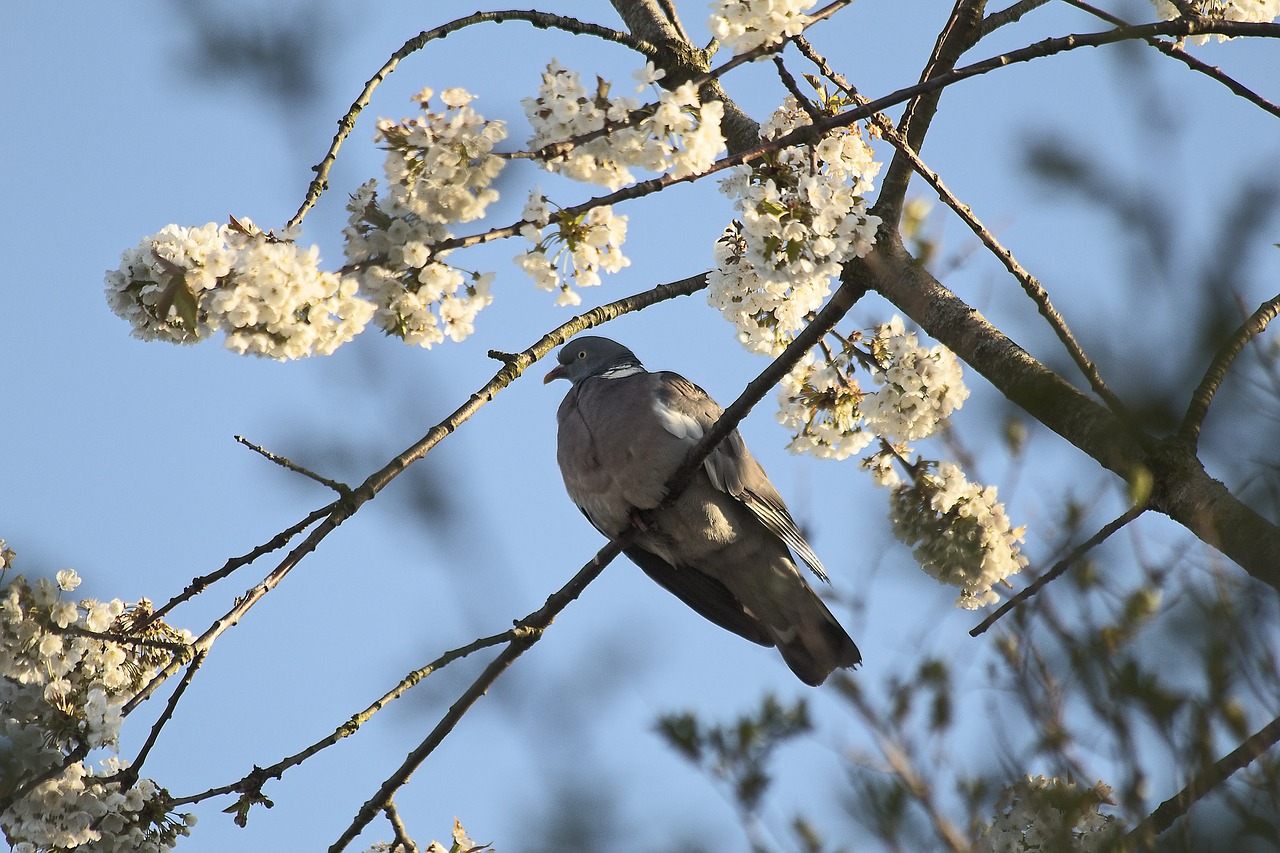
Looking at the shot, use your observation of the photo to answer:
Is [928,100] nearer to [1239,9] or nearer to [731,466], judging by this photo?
[1239,9]

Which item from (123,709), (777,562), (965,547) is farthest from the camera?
(777,562)

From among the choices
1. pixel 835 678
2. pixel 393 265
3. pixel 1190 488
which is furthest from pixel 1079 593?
pixel 393 265

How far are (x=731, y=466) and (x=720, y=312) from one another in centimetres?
126

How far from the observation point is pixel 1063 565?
166cm

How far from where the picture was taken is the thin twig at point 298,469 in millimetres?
2656

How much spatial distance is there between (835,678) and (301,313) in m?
1.31

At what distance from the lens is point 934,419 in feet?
11.7

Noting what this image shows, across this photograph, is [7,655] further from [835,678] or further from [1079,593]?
[1079,593]

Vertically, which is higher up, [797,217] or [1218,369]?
[797,217]

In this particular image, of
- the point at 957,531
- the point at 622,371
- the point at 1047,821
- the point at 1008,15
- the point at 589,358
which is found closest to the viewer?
the point at 1047,821

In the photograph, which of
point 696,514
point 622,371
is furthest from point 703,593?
point 622,371

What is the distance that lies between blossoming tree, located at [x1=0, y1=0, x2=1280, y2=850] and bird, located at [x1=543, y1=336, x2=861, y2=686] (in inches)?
44.8

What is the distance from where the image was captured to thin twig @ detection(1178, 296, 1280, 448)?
5.57 ft

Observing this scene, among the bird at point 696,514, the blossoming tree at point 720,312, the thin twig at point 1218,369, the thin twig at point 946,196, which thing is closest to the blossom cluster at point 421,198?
the blossoming tree at point 720,312
